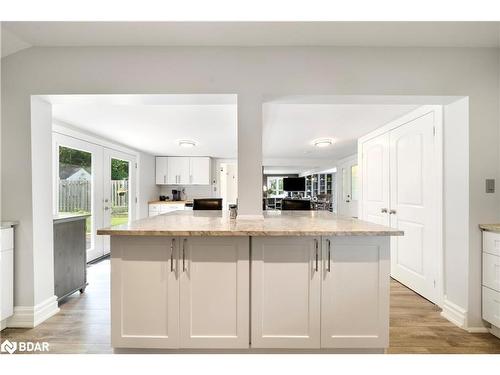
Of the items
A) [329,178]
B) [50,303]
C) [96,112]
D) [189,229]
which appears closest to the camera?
[189,229]

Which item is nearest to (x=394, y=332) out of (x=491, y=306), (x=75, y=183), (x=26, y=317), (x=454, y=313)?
(x=454, y=313)

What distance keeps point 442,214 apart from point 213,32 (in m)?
2.57

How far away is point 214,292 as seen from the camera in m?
1.69

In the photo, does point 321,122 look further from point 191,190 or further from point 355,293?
point 191,190

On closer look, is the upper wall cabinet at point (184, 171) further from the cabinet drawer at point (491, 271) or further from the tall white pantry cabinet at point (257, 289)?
the cabinet drawer at point (491, 271)

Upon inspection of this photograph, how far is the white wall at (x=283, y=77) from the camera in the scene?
214 centimetres

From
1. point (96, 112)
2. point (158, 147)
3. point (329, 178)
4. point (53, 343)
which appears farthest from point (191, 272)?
point (329, 178)

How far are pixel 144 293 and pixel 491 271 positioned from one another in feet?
8.33

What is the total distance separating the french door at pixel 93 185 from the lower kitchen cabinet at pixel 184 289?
2.27 metres
